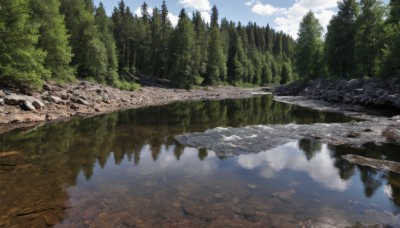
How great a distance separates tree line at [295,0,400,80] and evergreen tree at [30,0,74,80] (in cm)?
3574

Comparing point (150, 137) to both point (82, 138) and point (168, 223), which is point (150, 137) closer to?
point (82, 138)

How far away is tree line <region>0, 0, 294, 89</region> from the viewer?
78.3 feet

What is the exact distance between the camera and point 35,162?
11.9 meters

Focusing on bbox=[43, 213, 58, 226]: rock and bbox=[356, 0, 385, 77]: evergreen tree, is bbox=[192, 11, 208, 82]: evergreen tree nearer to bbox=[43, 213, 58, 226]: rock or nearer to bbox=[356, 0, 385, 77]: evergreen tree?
bbox=[356, 0, 385, 77]: evergreen tree

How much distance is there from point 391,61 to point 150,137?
2854 centimetres

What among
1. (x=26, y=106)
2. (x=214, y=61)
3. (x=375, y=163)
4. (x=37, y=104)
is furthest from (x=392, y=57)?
(x=214, y=61)

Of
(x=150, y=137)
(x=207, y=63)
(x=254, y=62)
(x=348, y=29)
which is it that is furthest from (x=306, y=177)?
(x=254, y=62)

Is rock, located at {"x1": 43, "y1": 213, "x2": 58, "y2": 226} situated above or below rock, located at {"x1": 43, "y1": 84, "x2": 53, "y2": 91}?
below

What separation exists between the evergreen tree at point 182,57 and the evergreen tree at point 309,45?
71.9ft

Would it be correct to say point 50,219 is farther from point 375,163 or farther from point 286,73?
point 286,73

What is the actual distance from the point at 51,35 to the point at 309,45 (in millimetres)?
A: 45540

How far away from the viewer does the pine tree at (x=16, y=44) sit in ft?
74.9

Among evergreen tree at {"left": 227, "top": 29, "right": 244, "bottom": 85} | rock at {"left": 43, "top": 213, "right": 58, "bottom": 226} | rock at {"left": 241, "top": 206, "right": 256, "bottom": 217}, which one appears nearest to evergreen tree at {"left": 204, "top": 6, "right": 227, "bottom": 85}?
evergreen tree at {"left": 227, "top": 29, "right": 244, "bottom": 85}

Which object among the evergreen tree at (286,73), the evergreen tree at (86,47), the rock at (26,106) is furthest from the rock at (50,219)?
the evergreen tree at (286,73)
